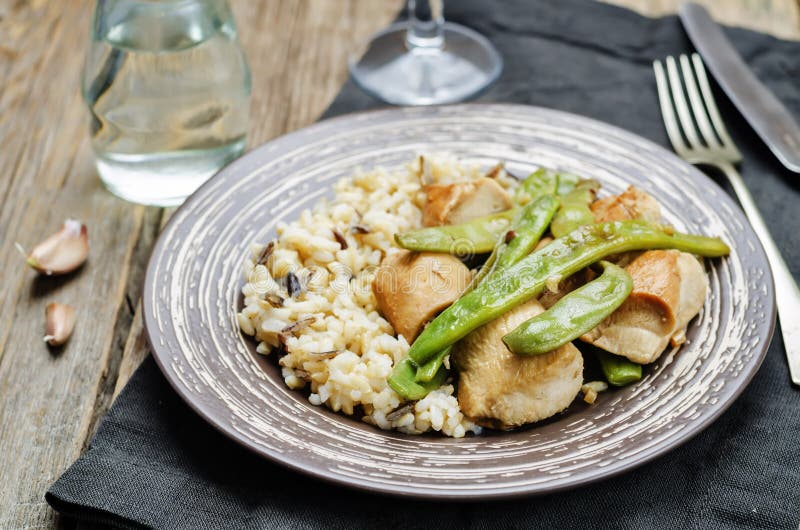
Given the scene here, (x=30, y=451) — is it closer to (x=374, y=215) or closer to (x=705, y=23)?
(x=374, y=215)

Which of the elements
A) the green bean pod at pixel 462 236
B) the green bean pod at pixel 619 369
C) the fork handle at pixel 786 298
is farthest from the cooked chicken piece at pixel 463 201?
the fork handle at pixel 786 298

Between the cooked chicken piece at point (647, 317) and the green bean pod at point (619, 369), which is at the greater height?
the cooked chicken piece at point (647, 317)

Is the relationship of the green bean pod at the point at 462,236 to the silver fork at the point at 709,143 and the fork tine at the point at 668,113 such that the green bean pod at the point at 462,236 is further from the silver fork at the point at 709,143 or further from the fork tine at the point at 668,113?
the fork tine at the point at 668,113

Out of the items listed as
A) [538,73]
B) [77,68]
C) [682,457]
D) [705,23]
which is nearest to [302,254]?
[682,457]

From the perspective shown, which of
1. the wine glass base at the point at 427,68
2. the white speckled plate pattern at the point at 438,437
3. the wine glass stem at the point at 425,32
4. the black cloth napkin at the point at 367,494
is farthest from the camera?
the wine glass stem at the point at 425,32

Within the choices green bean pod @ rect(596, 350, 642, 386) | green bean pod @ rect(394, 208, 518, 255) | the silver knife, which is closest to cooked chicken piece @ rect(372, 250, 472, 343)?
green bean pod @ rect(394, 208, 518, 255)

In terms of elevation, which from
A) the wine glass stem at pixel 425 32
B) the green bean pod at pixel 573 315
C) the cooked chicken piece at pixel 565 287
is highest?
the green bean pod at pixel 573 315

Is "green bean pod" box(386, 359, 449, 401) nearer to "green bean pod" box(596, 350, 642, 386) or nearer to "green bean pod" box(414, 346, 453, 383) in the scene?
"green bean pod" box(414, 346, 453, 383)
